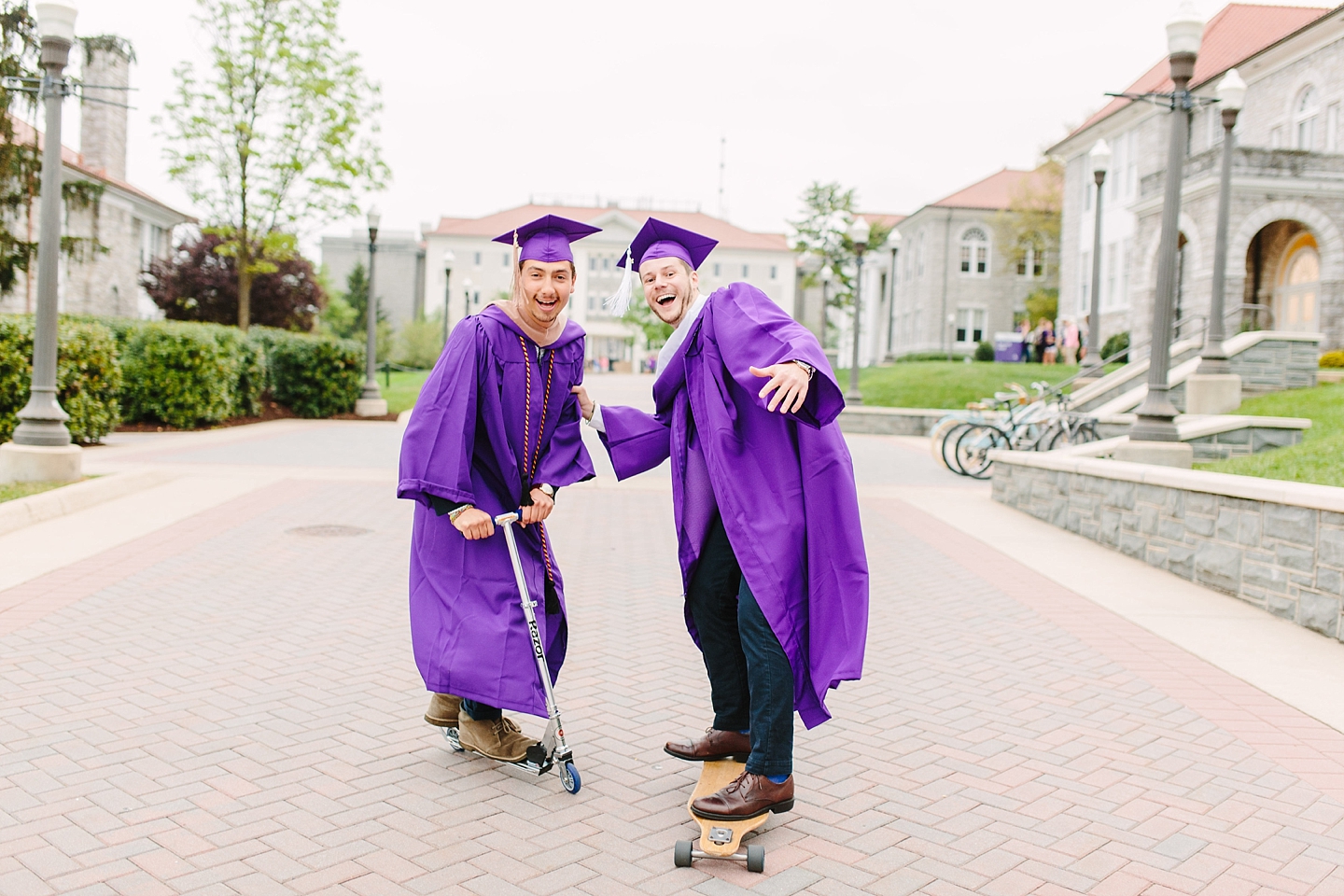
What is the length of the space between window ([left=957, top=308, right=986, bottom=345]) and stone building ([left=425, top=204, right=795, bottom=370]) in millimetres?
32435

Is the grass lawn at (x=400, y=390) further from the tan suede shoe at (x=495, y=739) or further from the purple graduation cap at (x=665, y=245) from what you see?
the purple graduation cap at (x=665, y=245)

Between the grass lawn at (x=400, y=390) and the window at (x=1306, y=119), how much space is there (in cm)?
2282

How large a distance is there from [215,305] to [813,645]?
3308 cm

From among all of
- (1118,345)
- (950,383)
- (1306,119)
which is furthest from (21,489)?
(1306,119)

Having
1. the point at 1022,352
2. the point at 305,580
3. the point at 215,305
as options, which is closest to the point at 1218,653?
the point at 305,580

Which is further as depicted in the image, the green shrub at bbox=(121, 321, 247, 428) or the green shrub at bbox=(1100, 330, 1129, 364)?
the green shrub at bbox=(1100, 330, 1129, 364)

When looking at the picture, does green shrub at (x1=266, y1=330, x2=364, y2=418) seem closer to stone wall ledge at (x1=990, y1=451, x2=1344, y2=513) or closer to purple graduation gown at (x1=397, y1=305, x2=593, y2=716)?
stone wall ledge at (x1=990, y1=451, x2=1344, y2=513)

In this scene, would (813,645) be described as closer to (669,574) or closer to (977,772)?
(977,772)

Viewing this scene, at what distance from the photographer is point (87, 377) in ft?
41.0

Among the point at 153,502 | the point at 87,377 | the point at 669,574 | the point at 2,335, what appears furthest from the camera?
the point at 87,377

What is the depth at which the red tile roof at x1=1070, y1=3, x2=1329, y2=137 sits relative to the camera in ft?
98.5

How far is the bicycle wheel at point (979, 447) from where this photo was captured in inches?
576

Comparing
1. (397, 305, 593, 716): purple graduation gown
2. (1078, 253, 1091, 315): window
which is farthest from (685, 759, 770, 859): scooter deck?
(1078, 253, 1091, 315): window

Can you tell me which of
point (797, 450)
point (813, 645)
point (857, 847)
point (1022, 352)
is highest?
point (1022, 352)
